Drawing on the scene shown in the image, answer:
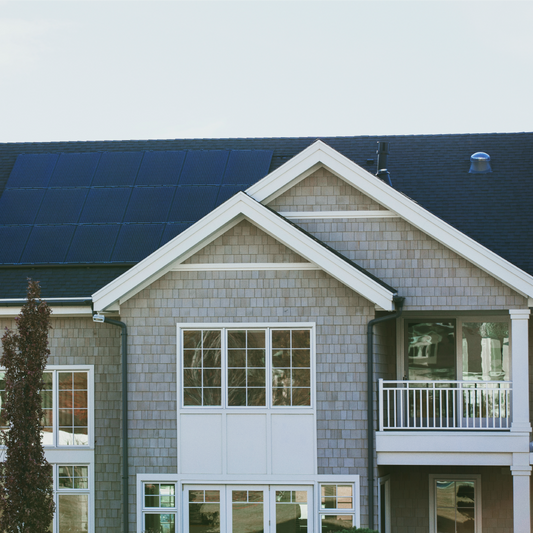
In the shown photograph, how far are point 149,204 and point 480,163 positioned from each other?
760 centimetres

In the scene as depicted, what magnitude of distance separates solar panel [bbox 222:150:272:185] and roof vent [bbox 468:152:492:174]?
4692mm

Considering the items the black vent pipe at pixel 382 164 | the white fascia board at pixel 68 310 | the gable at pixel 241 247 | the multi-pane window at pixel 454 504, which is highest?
the black vent pipe at pixel 382 164

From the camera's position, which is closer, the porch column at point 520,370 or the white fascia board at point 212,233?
the white fascia board at point 212,233

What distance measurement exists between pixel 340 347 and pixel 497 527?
5061 millimetres

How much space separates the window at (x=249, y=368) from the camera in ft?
43.8

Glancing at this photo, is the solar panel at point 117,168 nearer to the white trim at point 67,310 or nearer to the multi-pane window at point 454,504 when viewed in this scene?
the white trim at point 67,310

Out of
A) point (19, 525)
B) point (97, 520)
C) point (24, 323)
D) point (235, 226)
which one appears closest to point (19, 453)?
point (19, 525)

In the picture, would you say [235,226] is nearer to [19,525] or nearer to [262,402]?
[262,402]

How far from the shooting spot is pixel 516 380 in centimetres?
1332

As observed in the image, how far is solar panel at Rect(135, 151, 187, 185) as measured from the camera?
17406 mm

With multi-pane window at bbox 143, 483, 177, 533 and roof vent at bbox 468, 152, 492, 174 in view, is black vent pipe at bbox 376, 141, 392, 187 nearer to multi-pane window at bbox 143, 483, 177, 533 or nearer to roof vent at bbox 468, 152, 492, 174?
roof vent at bbox 468, 152, 492, 174

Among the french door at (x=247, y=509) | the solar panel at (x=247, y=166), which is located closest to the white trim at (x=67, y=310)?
the french door at (x=247, y=509)

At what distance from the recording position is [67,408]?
14.4m

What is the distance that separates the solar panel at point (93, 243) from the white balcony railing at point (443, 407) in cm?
613
